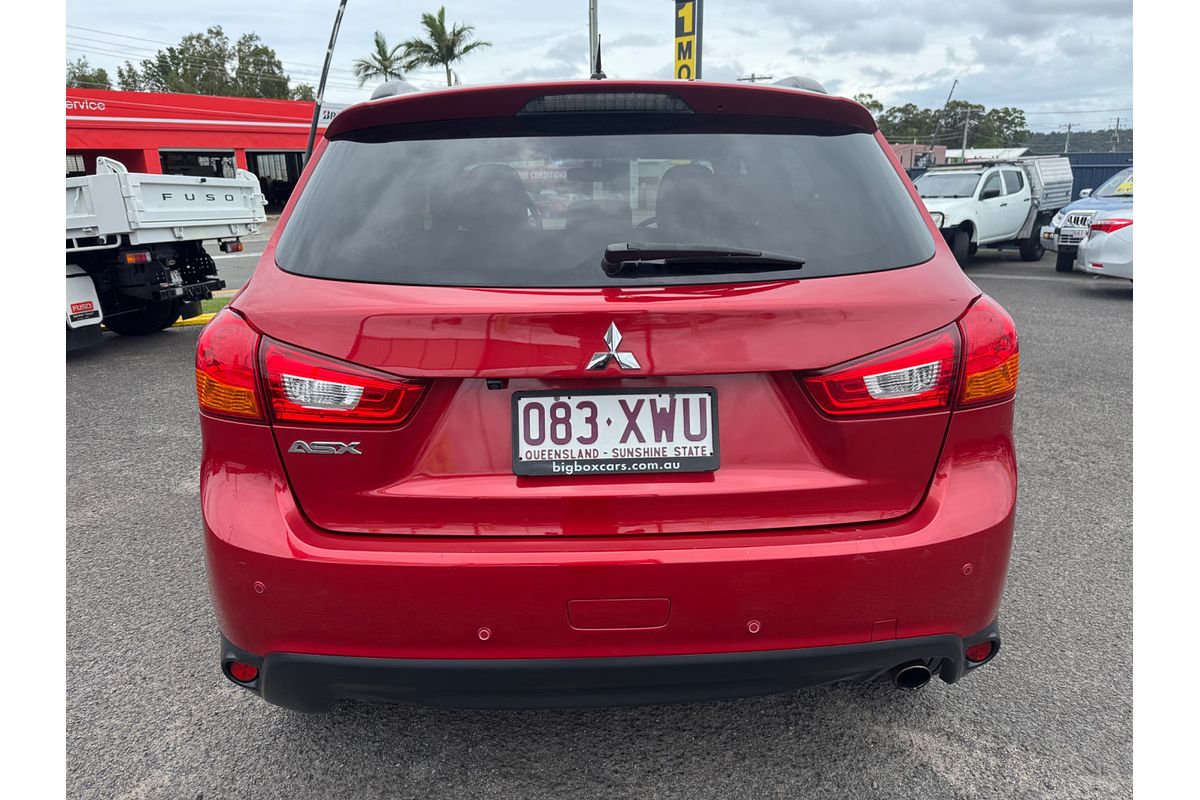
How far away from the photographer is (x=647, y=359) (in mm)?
1684

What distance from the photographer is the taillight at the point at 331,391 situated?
1711mm

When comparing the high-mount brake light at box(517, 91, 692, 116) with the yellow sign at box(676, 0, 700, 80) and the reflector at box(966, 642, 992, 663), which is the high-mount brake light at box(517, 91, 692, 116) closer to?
the reflector at box(966, 642, 992, 663)

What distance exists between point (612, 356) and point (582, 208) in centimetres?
40

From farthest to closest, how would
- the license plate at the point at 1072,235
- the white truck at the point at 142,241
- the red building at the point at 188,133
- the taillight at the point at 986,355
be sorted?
1. the red building at the point at 188,133
2. the license plate at the point at 1072,235
3. the white truck at the point at 142,241
4. the taillight at the point at 986,355

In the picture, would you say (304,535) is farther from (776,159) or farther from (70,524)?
(70,524)

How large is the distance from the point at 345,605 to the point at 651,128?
4.12 feet

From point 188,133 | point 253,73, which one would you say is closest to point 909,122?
point 253,73

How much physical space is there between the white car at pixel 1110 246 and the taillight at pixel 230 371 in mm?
11205

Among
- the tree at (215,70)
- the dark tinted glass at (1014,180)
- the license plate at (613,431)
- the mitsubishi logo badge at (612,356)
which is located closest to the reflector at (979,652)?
the license plate at (613,431)

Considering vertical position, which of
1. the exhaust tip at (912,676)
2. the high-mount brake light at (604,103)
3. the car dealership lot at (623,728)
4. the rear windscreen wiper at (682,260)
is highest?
the high-mount brake light at (604,103)

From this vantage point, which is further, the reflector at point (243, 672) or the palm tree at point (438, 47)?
the palm tree at point (438, 47)

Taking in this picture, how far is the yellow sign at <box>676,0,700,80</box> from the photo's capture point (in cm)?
1608

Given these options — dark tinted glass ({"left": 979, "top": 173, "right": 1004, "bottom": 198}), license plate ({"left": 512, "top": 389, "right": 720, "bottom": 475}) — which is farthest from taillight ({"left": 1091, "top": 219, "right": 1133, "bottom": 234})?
license plate ({"left": 512, "top": 389, "right": 720, "bottom": 475})

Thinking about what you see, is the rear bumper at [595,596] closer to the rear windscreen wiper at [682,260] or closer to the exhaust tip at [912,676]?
the exhaust tip at [912,676]
